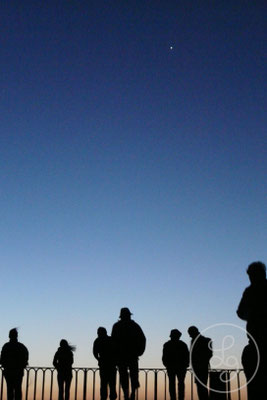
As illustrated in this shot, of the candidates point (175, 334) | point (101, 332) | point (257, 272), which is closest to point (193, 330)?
point (175, 334)

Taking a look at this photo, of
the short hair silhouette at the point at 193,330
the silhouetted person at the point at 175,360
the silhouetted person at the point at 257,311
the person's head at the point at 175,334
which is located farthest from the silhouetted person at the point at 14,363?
the silhouetted person at the point at 257,311

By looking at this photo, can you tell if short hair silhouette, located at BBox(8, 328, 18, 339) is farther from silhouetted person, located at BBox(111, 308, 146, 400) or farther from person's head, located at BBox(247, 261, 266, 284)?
person's head, located at BBox(247, 261, 266, 284)

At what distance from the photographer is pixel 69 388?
1442 cm

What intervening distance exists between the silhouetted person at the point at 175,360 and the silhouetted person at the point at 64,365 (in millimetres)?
2640

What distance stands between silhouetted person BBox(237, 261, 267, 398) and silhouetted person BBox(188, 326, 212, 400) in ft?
18.8

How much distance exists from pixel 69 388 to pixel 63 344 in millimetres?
1167

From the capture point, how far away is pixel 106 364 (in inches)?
497

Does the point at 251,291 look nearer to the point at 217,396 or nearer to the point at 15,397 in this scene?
the point at 217,396

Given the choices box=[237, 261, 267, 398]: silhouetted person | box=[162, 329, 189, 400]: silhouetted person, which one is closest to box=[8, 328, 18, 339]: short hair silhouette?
box=[162, 329, 189, 400]: silhouetted person

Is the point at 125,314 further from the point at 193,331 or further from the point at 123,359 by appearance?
the point at 193,331

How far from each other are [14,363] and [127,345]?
10.0 feet

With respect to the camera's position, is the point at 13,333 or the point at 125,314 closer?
the point at 125,314

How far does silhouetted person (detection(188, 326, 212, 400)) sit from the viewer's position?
40.9 ft

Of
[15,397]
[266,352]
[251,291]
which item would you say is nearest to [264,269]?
[251,291]
